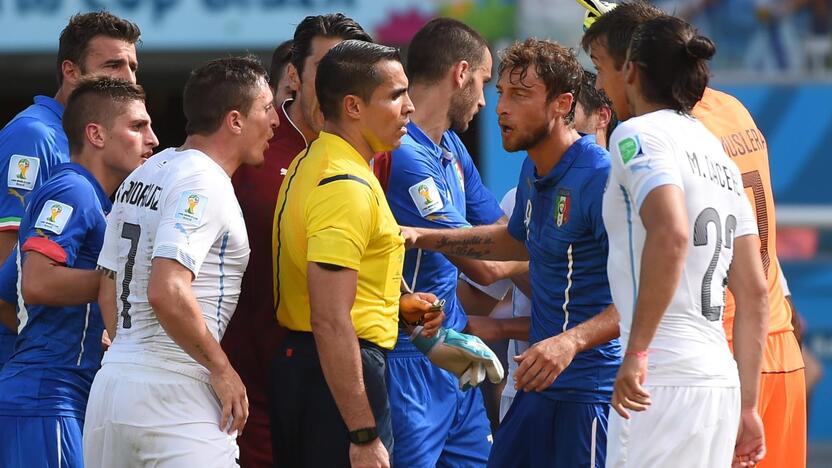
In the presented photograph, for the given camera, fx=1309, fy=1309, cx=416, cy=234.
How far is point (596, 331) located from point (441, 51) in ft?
6.23

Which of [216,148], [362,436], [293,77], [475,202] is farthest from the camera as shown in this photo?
[475,202]

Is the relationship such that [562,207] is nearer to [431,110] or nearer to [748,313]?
[748,313]

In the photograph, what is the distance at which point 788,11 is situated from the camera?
12656 mm

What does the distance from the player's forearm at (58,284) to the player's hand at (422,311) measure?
1.11 m

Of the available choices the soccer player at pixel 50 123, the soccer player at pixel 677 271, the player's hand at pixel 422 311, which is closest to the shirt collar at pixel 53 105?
the soccer player at pixel 50 123

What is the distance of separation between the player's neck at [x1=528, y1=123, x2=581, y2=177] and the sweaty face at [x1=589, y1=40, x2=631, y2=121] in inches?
18.0

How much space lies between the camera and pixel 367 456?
171 inches

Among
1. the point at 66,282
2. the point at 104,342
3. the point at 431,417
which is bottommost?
the point at 431,417

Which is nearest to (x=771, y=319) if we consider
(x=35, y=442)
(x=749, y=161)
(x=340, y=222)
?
(x=749, y=161)

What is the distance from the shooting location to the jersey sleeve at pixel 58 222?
4.73 meters

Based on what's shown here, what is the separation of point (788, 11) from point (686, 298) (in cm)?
934

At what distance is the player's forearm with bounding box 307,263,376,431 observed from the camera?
4.27 m

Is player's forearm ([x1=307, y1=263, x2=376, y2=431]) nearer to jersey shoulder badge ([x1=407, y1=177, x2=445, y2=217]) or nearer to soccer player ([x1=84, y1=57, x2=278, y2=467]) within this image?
soccer player ([x1=84, y1=57, x2=278, y2=467])

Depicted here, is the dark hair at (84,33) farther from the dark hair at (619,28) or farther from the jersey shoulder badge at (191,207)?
the dark hair at (619,28)
